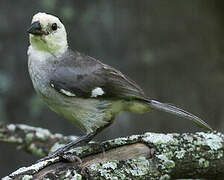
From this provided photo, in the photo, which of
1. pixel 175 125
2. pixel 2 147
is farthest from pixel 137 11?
pixel 2 147

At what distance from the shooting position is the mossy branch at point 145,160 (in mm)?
2604

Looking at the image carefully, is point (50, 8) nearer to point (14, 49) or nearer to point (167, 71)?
point (14, 49)

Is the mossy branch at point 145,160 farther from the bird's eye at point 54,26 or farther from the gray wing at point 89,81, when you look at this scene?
the bird's eye at point 54,26

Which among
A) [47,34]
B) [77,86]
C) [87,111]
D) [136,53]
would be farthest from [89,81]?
[136,53]

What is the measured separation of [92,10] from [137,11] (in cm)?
52

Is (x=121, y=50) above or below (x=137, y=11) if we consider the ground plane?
below

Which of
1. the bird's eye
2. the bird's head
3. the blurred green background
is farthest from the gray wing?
the blurred green background

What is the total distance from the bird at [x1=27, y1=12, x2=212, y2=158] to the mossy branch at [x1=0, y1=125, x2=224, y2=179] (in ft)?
0.52

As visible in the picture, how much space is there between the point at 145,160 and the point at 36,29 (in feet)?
3.59

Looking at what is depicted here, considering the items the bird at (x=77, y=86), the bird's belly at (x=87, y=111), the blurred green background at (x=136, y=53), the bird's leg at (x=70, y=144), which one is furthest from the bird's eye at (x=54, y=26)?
the blurred green background at (x=136, y=53)

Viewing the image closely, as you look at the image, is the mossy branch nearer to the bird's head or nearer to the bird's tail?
the bird's tail

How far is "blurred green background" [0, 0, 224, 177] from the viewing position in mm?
4719

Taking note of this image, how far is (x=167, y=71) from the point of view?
5.16 metres

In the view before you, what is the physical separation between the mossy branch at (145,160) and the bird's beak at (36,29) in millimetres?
797
